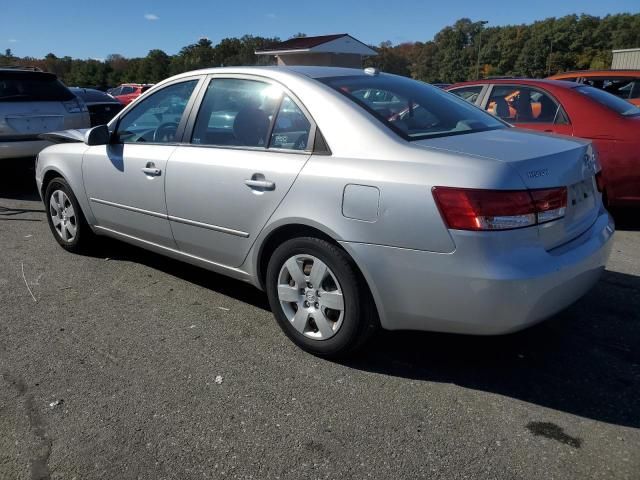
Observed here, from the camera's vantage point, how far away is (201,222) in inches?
147

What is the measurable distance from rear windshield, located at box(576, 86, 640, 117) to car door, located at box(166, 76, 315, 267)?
13.0 feet

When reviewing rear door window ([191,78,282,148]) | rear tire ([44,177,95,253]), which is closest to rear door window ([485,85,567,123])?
rear door window ([191,78,282,148])

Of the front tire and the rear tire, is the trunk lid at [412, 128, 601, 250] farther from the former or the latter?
the rear tire

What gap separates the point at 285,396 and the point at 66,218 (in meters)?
3.18

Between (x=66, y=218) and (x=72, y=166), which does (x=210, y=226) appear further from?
(x=66, y=218)

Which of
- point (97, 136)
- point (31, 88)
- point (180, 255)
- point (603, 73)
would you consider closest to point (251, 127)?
point (180, 255)

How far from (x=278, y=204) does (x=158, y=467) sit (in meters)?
1.48

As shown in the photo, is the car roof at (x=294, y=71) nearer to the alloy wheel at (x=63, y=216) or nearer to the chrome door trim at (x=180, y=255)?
the chrome door trim at (x=180, y=255)

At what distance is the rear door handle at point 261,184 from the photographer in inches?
129

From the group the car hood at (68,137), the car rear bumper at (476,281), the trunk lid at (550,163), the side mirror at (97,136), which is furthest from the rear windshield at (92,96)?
the car rear bumper at (476,281)

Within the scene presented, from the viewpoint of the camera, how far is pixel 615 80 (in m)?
9.08

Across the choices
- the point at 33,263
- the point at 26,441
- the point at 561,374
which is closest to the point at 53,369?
the point at 26,441

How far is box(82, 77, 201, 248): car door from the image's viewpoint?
4.04 meters

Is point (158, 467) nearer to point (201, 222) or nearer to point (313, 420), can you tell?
point (313, 420)
